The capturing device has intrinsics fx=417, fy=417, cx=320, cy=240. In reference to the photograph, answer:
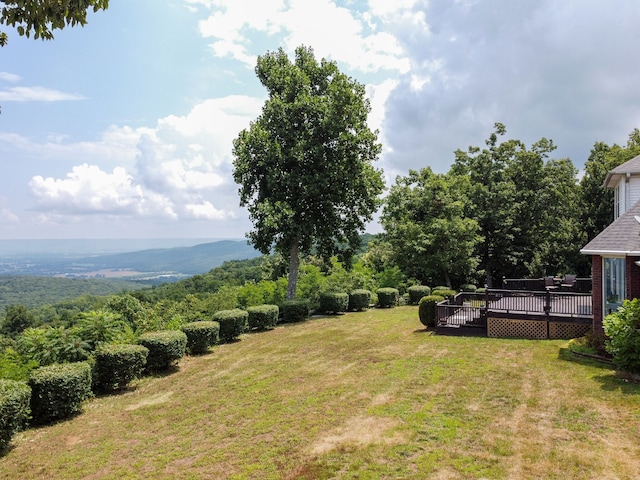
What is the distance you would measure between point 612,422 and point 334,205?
17.9 metres

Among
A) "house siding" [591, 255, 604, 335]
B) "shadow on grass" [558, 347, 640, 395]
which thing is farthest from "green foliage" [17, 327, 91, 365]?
"house siding" [591, 255, 604, 335]

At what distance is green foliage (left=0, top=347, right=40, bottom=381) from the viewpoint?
8.60m

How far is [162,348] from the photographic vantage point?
12203 mm

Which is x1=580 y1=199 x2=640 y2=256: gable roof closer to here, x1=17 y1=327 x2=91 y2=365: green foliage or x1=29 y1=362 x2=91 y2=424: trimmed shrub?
x1=29 y1=362 x2=91 y2=424: trimmed shrub

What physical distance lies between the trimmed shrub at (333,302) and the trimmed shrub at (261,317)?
4.06 metres

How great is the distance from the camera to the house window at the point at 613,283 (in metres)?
11.8

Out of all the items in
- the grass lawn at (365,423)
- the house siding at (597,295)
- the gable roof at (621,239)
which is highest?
the gable roof at (621,239)

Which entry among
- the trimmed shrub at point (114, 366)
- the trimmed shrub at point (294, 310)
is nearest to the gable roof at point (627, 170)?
the trimmed shrub at point (294, 310)

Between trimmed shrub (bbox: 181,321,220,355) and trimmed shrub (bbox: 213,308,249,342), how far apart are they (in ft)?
3.54

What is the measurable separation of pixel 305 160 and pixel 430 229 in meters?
10.0

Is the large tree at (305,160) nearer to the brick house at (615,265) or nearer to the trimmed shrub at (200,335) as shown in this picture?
the trimmed shrub at (200,335)

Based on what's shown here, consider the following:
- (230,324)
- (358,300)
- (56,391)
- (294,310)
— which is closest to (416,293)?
(358,300)

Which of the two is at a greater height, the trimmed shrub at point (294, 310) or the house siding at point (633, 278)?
the house siding at point (633, 278)

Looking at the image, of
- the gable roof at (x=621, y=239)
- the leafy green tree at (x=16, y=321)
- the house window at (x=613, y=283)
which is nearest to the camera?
the gable roof at (x=621, y=239)
